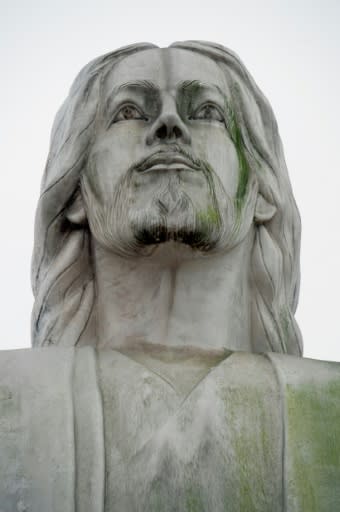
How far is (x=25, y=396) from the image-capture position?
609 centimetres

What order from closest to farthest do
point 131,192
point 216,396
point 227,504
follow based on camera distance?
1. point 227,504
2. point 216,396
3. point 131,192

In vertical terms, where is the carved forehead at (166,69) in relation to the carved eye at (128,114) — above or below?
above

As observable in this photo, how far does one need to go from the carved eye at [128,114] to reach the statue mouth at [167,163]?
398 millimetres

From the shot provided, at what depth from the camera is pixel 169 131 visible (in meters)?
A: 7.04

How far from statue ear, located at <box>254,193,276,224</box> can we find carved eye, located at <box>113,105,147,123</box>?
84cm

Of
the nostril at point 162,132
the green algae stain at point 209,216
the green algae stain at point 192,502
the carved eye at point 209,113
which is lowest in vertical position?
the green algae stain at point 192,502

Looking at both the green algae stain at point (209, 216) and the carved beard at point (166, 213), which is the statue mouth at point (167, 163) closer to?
the carved beard at point (166, 213)

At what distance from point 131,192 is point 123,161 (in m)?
0.22

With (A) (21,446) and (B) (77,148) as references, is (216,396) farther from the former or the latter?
(B) (77,148)

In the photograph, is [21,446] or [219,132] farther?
[219,132]

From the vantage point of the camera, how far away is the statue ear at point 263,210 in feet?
24.3

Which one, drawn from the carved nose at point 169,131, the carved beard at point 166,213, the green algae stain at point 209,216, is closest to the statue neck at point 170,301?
the carved beard at point 166,213

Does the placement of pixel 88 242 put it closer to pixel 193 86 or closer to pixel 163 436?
pixel 193 86

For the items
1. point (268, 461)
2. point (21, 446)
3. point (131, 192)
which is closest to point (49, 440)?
point (21, 446)
